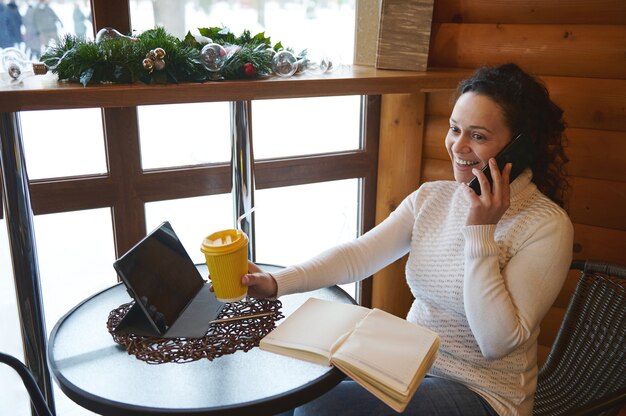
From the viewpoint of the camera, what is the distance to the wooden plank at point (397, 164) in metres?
2.28

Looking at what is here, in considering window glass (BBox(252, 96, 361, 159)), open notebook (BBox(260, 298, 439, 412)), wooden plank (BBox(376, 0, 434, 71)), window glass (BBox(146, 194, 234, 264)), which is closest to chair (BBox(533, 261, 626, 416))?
open notebook (BBox(260, 298, 439, 412))

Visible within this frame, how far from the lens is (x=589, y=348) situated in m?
1.71

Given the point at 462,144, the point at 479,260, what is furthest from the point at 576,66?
the point at 479,260

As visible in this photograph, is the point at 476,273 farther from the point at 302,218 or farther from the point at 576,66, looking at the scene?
the point at 302,218

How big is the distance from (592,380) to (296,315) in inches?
33.9

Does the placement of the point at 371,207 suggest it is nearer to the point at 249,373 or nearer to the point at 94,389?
the point at 249,373

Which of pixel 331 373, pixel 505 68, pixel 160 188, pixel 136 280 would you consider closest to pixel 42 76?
pixel 160 188

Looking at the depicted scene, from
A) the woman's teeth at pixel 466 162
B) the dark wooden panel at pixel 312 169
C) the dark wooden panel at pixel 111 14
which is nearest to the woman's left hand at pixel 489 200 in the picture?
the woman's teeth at pixel 466 162

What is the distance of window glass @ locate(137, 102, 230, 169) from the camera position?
206 cm

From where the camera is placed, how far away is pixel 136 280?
132 centimetres

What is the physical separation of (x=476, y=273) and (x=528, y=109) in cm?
46

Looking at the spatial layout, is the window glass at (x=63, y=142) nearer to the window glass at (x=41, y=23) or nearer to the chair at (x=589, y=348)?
the window glass at (x=41, y=23)

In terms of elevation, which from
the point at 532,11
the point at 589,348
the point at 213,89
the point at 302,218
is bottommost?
the point at 589,348

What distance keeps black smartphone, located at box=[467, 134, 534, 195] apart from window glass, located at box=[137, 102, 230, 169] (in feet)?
3.29
